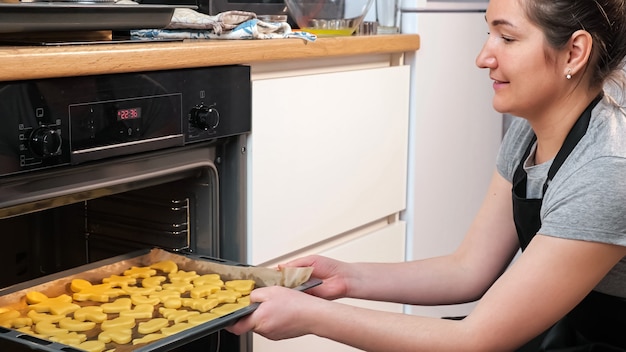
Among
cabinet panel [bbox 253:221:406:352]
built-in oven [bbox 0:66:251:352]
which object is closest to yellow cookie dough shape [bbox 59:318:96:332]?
built-in oven [bbox 0:66:251:352]

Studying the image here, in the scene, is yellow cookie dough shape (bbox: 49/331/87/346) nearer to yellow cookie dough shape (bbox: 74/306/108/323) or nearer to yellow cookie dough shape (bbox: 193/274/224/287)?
yellow cookie dough shape (bbox: 74/306/108/323)

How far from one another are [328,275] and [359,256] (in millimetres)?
419

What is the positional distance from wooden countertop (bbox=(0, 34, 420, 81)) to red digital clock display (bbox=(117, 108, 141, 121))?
0.06 metres

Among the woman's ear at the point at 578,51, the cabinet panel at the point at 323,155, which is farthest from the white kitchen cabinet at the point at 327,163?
the woman's ear at the point at 578,51

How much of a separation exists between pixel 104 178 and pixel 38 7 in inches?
10.9

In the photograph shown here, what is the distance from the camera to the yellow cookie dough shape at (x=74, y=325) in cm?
124

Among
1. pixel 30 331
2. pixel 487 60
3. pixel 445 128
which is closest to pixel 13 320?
pixel 30 331

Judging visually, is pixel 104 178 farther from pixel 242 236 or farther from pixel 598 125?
pixel 598 125

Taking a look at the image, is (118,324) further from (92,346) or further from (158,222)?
(158,222)

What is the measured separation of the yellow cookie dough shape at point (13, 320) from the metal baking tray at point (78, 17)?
39cm

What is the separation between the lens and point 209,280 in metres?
1.43

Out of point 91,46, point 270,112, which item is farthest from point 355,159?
point 91,46

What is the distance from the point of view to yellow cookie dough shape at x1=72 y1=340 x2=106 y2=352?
3.83 feet

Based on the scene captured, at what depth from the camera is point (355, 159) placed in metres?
1.93
